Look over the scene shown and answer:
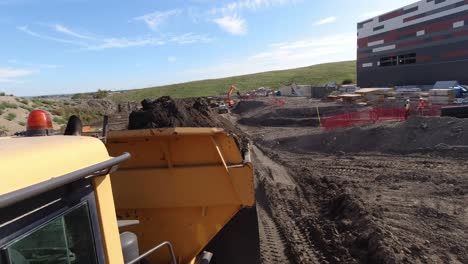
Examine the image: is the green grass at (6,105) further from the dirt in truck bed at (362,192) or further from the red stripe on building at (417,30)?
the red stripe on building at (417,30)

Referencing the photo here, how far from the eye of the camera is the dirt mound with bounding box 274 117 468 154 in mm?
16828

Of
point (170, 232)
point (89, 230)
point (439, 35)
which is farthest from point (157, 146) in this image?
point (439, 35)

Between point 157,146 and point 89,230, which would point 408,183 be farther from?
point 89,230

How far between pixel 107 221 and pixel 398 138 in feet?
58.9

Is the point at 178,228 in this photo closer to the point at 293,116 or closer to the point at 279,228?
the point at 279,228

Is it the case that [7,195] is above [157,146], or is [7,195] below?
above

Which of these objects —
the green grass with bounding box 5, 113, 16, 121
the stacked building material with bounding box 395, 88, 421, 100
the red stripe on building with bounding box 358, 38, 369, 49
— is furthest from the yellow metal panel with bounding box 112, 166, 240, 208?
the red stripe on building with bounding box 358, 38, 369, 49

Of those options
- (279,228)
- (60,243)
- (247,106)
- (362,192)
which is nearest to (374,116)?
(362,192)

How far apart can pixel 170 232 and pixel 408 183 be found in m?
9.19

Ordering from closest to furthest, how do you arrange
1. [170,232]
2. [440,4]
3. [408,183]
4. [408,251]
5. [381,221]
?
[170,232] → [408,251] → [381,221] → [408,183] → [440,4]

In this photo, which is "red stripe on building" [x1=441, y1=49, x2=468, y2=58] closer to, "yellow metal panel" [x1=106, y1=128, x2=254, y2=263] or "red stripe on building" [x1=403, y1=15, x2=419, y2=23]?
"red stripe on building" [x1=403, y1=15, x2=419, y2=23]

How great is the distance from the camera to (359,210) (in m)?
9.01

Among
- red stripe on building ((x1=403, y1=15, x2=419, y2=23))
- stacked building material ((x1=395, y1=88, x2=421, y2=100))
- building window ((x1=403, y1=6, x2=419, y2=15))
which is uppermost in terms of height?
building window ((x1=403, y1=6, x2=419, y2=15))

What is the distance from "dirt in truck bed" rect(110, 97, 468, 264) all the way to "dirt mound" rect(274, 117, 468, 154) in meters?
0.04
